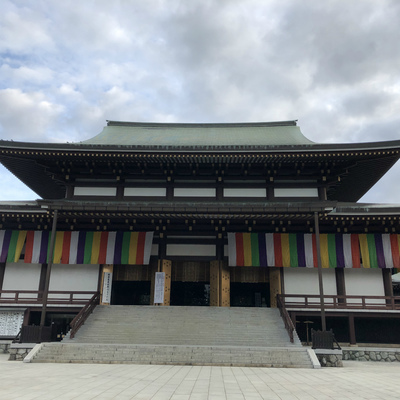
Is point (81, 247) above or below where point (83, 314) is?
above

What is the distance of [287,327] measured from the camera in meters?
15.4

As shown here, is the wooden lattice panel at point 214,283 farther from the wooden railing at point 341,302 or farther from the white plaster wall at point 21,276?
the white plaster wall at point 21,276

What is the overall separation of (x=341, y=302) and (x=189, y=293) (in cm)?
884

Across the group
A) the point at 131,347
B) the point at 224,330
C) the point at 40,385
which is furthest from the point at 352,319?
the point at 40,385

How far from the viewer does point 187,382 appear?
30.2 feet

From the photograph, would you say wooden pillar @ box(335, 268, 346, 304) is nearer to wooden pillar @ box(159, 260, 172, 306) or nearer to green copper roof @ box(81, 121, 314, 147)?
green copper roof @ box(81, 121, 314, 147)

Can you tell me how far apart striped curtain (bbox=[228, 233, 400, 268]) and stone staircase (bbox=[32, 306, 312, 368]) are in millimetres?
2821

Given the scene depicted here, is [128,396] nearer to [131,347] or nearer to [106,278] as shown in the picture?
[131,347]

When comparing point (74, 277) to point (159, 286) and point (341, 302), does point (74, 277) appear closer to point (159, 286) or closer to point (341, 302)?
point (159, 286)

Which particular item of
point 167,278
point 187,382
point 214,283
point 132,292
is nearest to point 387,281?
point 214,283

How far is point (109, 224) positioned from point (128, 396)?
12.5 metres

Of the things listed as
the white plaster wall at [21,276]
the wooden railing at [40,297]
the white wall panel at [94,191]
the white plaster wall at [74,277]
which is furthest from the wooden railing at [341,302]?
the white plaster wall at [21,276]

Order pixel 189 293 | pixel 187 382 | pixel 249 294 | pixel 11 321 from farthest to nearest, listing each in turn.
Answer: pixel 189 293 → pixel 249 294 → pixel 11 321 → pixel 187 382

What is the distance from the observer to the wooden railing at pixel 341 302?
17.3 meters
